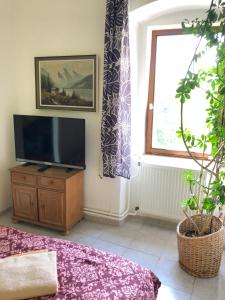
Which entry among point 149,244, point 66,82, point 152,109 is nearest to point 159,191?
point 149,244

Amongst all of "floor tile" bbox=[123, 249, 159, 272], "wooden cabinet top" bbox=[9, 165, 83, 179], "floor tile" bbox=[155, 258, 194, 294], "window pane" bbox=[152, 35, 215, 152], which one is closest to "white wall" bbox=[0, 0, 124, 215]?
"wooden cabinet top" bbox=[9, 165, 83, 179]

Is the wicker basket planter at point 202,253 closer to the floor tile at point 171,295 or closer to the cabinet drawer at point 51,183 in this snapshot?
the floor tile at point 171,295

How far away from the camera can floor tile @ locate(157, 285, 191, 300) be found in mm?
2053

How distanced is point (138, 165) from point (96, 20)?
170cm

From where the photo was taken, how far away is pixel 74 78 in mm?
3092

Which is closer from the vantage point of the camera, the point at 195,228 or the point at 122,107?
the point at 195,228

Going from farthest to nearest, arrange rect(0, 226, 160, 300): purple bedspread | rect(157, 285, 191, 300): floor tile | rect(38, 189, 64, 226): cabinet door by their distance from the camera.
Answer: rect(38, 189, 64, 226): cabinet door < rect(157, 285, 191, 300): floor tile < rect(0, 226, 160, 300): purple bedspread

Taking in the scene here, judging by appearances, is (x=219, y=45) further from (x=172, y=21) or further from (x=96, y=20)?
(x=96, y=20)

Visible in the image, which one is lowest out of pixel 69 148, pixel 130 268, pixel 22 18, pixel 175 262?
pixel 175 262

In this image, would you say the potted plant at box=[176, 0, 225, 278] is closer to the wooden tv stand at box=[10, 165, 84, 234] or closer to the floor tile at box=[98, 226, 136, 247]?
the floor tile at box=[98, 226, 136, 247]

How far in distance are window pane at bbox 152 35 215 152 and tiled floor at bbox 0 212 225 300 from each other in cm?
107

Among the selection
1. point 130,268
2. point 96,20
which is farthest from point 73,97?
point 130,268

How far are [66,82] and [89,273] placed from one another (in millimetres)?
2265

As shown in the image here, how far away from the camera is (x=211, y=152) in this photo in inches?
89.7
